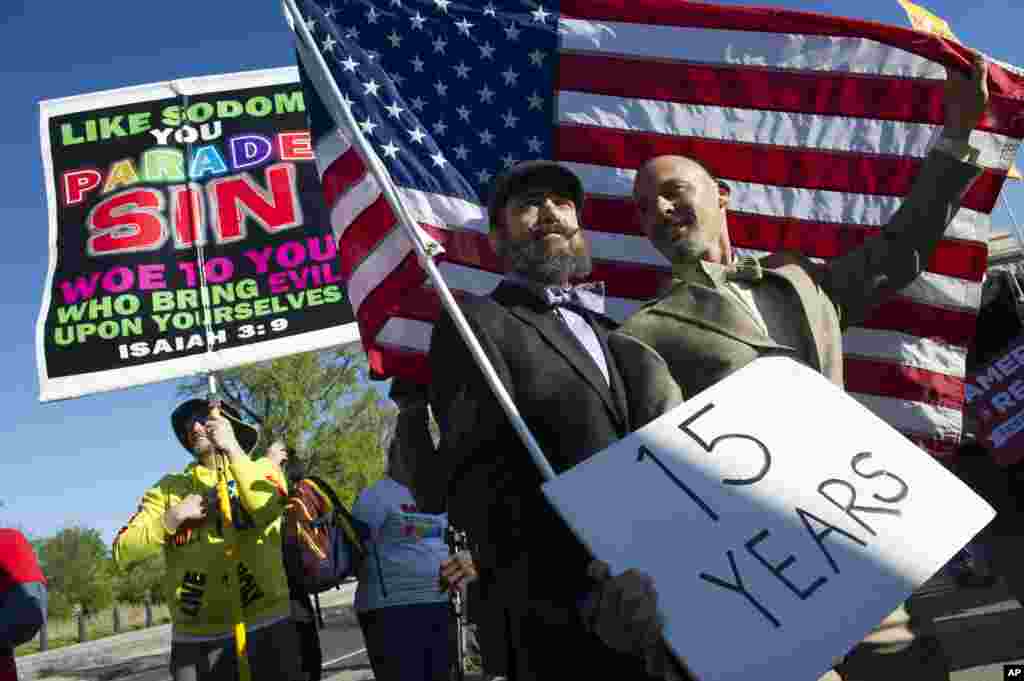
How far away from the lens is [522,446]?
2.08m

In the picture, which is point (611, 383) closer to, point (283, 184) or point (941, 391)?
point (941, 391)

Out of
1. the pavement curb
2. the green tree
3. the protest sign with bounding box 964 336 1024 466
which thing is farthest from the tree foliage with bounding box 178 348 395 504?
the protest sign with bounding box 964 336 1024 466

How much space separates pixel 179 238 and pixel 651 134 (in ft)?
10.3

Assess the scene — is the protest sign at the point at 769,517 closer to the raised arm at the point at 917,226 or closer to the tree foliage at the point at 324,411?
the raised arm at the point at 917,226

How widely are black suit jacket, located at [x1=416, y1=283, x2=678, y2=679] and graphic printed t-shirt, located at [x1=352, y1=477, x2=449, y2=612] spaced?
3.34 metres

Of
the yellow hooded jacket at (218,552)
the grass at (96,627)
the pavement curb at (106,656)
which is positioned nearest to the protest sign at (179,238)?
the yellow hooded jacket at (218,552)

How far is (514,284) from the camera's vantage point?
2.28m

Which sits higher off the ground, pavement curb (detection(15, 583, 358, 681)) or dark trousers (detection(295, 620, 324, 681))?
dark trousers (detection(295, 620, 324, 681))

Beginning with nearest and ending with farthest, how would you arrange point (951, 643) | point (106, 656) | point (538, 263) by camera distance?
point (538, 263), point (951, 643), point (106, 656)

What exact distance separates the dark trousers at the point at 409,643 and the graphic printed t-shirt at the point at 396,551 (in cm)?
6

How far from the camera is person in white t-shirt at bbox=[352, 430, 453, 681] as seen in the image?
5.41 meters

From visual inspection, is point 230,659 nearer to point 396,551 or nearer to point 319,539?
point 319,539

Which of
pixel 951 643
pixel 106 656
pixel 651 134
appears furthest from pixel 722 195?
pixel 106 656

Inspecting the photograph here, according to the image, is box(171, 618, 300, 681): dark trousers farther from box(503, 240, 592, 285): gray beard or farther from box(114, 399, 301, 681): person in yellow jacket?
box(503, 240, 592, 285): gray beard
